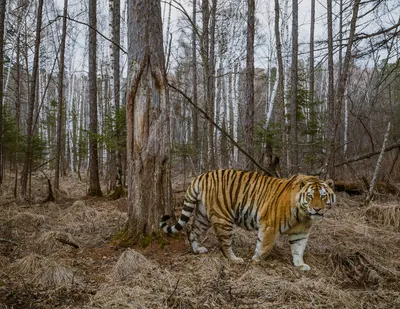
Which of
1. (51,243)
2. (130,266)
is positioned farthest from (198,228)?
(51,243)

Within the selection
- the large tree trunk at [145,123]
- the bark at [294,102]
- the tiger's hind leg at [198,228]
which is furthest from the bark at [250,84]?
the bark at [294,102]

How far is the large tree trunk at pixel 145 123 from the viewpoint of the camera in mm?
5238

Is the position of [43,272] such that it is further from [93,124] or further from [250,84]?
[93,124]

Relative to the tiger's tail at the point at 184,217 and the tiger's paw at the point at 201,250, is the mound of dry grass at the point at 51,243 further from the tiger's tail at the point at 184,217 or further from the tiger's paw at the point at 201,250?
the tiger's paw at the point at 201,250

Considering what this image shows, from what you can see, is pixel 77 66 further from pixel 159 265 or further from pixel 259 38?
pixel 159 265

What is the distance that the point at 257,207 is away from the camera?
5.00 meters

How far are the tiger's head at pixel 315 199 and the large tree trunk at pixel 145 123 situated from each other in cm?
205

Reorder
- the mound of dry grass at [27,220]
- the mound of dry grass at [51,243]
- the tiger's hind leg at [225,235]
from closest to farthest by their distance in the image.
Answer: the tiger's hind leg at [225,235] → the mound of dry grass at [51,243] → the mound of dry grass at [27,220]

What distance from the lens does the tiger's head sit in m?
4.45

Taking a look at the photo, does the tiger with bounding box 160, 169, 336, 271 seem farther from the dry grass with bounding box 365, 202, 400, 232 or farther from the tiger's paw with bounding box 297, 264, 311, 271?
the dry grass with bounding box 365, 202, 400, 232

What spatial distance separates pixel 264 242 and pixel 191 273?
3.52 ft

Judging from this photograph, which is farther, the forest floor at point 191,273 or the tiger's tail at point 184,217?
the tiger's tail at point 184,217

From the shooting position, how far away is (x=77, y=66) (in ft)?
101

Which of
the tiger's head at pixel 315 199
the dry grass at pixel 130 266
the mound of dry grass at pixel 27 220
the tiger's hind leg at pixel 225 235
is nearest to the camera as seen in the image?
the dry grass at pixel 130 266
